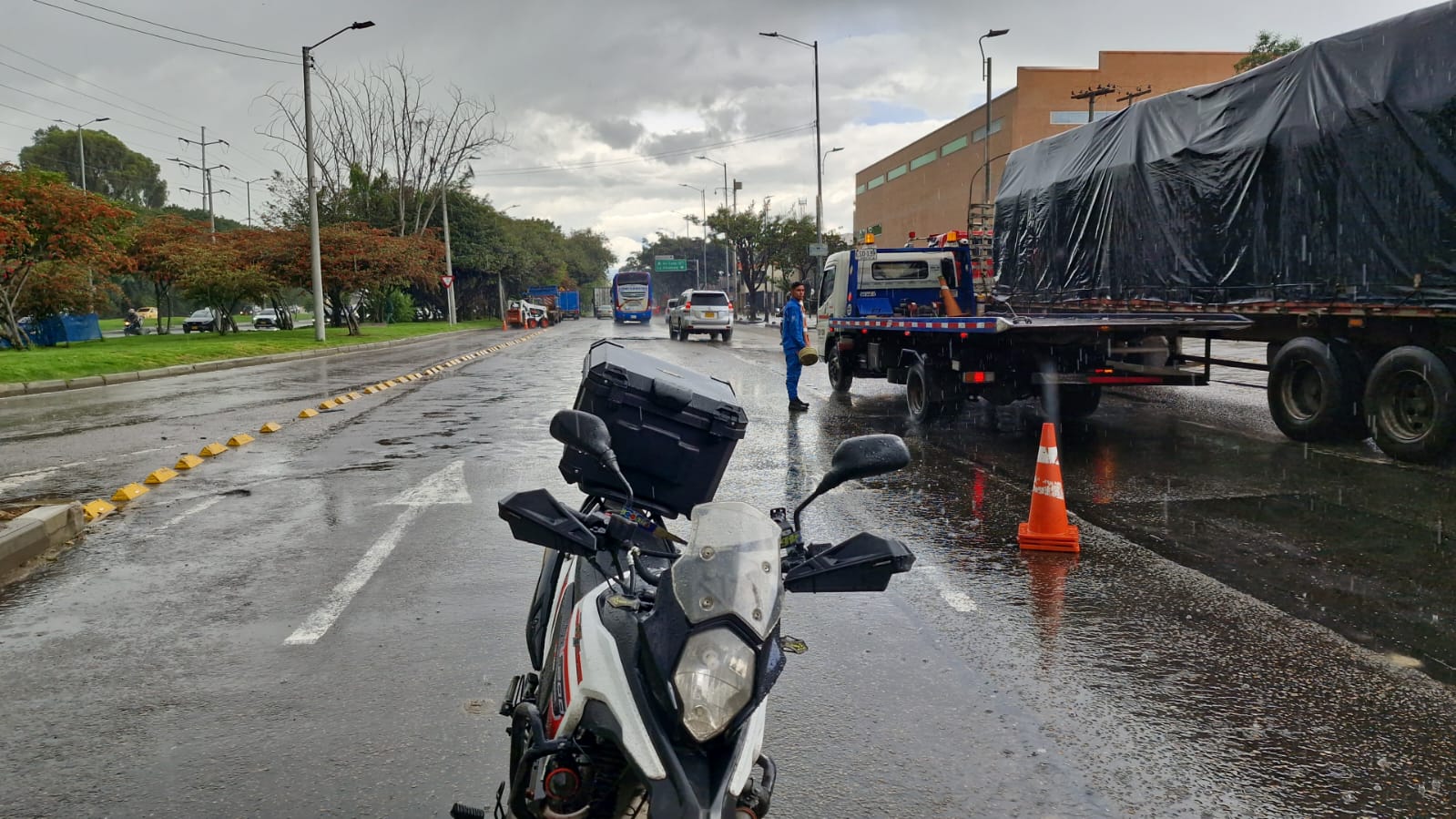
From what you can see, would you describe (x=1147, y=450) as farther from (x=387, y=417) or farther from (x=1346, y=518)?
(x=387, y=417)

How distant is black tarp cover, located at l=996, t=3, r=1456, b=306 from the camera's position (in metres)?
8.65

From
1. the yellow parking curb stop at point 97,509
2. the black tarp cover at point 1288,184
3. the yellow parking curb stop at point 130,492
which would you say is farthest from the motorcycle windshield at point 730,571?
the black tarp cover at point 1288,184

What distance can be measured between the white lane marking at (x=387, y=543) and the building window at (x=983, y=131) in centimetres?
5625

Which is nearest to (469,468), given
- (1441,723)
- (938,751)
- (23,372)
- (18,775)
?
(18,775)

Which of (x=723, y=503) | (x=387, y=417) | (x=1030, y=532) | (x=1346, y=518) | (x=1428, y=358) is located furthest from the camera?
(x=387, y=417)

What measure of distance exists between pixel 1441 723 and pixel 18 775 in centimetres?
502

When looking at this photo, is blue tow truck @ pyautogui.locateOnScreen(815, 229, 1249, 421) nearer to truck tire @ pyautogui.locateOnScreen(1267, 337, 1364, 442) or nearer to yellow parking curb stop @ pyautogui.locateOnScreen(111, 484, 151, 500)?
truck tire @ pyautogui.locateOnScreen(1267, 337, 1364, 442)

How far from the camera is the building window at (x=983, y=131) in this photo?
6034cm

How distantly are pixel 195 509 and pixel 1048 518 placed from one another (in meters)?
6.15

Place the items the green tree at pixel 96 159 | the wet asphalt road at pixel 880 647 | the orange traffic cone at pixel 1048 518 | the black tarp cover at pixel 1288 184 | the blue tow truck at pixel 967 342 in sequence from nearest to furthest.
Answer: the wet asphalt road at pixel 880 647
the orange traffic cone at pixel 1048 518
the black tarp cover at pixel 1288 184
the blue tow truck at pixel 967 342
the green tree at pixel 96 159

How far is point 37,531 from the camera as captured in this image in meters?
6.61

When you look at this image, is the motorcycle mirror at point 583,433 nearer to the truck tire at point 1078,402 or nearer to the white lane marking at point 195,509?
the white lane marking at point 195,509

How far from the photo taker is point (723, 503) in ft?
7.40

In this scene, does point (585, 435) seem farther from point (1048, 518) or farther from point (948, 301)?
point (948, 301)
